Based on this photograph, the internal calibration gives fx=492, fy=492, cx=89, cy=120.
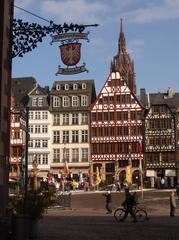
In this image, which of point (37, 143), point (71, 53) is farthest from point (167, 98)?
point (71, 53)

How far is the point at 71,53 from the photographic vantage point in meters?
12.9

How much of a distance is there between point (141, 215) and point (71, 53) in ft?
36.7

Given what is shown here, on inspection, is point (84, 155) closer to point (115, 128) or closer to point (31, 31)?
point (115, 128)

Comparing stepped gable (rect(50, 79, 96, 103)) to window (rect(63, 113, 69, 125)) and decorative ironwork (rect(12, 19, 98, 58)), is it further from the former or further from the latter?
decorative ironwork (rect(12, 19, 98, 58))

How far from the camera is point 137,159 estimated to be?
228ft

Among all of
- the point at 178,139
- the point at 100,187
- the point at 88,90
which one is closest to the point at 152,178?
the point at 178,139

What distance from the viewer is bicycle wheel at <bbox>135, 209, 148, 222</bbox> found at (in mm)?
21547

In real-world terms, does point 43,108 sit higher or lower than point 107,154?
higher

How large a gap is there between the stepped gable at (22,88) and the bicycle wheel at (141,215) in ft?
181

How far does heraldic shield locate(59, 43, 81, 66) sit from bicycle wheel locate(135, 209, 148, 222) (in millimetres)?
10416

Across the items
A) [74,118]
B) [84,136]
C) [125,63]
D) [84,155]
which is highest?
[125,63]

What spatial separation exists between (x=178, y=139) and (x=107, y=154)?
1030 cm

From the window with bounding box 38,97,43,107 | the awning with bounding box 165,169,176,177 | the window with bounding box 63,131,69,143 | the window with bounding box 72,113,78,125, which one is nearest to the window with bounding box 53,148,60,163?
the window with bounding box 63,131,69,143

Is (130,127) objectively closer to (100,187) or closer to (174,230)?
(100,187)
